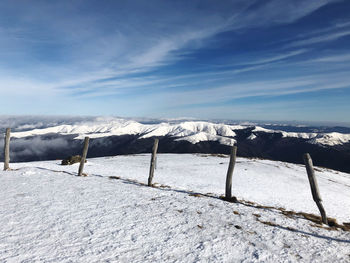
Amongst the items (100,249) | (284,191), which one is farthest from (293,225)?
(284,191)

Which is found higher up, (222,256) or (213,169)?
(222,256)

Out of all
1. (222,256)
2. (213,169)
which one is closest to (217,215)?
(222,256)

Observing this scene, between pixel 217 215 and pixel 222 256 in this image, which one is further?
pixel 217 215

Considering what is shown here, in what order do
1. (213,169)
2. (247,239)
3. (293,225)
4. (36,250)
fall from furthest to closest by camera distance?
1. (213,169)
2. (293,225)
3. (247,239)
4. (36,250)

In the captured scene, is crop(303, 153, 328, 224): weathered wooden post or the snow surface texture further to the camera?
crop(303, 153, 328, 224): weathered wooden post

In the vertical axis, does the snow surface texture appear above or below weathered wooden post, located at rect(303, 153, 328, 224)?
below

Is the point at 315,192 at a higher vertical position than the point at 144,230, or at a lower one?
higher

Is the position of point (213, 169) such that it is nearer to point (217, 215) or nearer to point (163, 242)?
point (217, 215)

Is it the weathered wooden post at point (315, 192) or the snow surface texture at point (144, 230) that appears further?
the weathered wooden post at point (315, 192)

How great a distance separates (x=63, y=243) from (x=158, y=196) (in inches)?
269

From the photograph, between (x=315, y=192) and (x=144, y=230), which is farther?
(x=315, y=192)

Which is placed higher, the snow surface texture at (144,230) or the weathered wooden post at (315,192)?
the weathered wooden post at (315,192)

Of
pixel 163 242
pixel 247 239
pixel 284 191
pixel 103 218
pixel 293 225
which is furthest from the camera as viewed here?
pixel 284 191

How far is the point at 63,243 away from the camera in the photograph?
23.8ft
